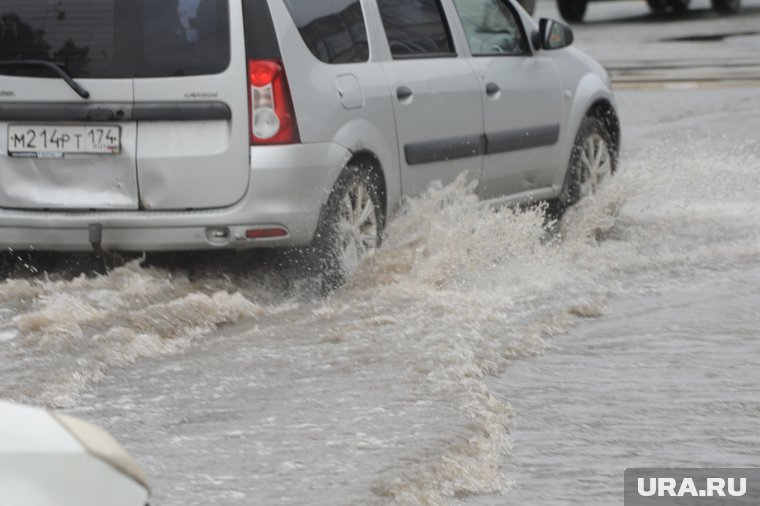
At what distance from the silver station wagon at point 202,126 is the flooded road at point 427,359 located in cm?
28

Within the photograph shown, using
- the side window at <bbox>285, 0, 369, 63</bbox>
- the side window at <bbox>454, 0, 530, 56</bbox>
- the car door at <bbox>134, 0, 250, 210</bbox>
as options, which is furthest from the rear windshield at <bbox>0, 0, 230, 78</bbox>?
the side window at <bbox>454, 0, 530, 56</bbox>

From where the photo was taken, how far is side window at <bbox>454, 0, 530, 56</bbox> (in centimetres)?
918

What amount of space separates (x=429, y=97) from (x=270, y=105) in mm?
1219

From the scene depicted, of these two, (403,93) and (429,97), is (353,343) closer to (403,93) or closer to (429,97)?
(403,93)

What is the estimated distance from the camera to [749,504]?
15.4 feet

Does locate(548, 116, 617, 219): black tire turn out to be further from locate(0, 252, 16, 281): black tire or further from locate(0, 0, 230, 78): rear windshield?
locate(0, 252, 16, 281): black tire

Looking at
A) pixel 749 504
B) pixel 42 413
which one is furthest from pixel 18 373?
pixel 42 413

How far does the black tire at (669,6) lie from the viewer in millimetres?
33750

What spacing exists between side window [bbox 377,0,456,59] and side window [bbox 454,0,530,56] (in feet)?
0.71

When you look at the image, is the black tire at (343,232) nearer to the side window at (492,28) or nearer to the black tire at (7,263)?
the side window at (492,28)

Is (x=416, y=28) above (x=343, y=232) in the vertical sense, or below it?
above

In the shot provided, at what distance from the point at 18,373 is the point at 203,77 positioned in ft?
5.55

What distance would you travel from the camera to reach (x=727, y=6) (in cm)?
3291

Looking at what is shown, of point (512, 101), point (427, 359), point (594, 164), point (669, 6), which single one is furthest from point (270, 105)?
point (669, 6)
